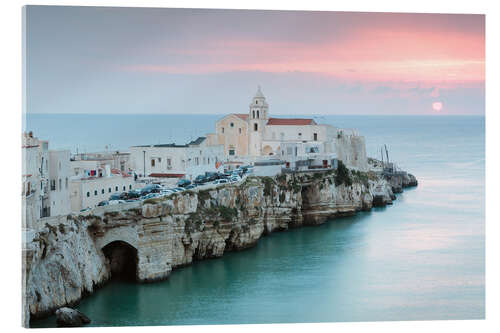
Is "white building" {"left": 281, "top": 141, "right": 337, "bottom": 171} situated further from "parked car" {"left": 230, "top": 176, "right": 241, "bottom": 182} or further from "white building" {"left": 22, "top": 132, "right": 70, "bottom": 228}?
"white building" {"left": 22, "top": 132, "right": 70, "bottom": 228}

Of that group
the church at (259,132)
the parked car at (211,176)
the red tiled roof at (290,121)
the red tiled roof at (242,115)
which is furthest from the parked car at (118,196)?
the red tiled roof at (290,121)

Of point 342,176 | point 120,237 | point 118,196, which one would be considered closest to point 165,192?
point 118,196

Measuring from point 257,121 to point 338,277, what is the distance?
11448 mm

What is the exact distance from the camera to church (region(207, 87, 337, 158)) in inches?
1081

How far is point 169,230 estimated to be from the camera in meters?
16.4

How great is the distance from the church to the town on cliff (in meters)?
0.04

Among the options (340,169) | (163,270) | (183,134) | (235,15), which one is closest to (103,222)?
(163,270)

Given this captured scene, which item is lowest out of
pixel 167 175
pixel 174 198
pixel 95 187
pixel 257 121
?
pixel 174 198

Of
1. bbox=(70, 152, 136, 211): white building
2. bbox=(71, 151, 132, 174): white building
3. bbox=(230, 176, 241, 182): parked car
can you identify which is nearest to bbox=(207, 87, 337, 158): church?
bbox=(71, 151, 132, 174): white building

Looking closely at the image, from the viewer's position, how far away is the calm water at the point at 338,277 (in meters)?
14.0

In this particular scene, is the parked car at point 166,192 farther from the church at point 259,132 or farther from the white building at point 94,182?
the church at point 259,132

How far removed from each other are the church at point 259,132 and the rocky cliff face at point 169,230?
10.7 ft

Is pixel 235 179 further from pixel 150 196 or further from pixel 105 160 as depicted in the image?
pixel 150 196

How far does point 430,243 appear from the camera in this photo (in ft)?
64.8
